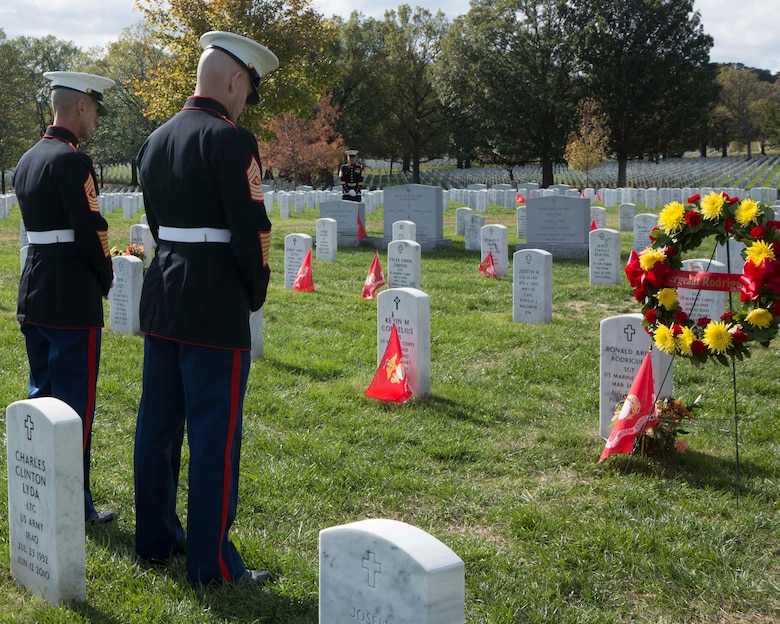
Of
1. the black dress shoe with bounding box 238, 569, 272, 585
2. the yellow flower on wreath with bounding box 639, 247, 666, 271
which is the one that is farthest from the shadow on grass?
the black dress shoe with bounding box 238, 569, 272, 585

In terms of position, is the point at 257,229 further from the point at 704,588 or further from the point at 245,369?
the point at 704,588

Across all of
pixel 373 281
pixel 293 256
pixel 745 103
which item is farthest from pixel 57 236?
pixel 745 103

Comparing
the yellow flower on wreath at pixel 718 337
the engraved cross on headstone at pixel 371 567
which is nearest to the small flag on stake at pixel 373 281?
the yellow flower on wreath at pixel 718 337

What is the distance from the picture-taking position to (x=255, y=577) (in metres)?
3.95

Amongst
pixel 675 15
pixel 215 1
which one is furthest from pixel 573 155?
pixel 215 1

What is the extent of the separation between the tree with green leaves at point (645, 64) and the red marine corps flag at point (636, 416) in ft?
133

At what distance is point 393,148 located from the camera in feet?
199

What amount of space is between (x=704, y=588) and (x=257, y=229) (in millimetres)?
2446

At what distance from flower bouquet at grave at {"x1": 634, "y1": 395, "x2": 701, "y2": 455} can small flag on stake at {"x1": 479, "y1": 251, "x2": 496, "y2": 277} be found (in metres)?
8.79

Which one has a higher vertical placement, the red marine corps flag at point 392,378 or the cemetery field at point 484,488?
the red marine corps flag at point 392,378

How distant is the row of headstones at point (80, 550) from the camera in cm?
234

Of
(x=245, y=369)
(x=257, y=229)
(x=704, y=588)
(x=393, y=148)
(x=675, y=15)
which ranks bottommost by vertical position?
(x=704, y=588)

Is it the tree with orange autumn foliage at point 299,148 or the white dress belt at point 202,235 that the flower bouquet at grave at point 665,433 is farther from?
the tree with orange autumn foliage at point 299,148

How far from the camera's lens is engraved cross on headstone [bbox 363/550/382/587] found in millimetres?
2428
